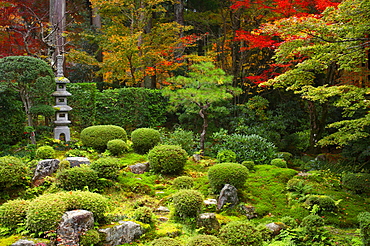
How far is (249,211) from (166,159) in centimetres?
267

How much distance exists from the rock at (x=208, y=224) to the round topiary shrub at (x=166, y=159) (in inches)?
105

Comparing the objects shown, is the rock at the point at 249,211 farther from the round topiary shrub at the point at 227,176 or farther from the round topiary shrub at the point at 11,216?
the round topiary shrub at the point at 11,216

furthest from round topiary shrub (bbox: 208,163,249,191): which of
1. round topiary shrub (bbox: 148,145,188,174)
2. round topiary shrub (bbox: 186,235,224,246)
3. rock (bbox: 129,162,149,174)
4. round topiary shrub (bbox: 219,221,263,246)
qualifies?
round topiary shrub (bbox: 186,235,224,246)

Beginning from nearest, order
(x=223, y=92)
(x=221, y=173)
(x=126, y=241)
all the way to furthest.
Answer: (x=126, y=241) < (x=221, y=173) < (x=223, y=92)

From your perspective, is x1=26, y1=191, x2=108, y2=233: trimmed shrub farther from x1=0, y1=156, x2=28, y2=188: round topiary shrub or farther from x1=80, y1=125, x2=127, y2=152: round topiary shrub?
x1=80, y1=125, x2=127, y2=152: round topiary shrub

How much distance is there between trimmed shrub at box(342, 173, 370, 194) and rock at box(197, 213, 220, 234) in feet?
15.0

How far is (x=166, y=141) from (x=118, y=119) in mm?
2774

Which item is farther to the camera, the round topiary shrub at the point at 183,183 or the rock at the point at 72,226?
the round topiary shrub at the point at 183,183

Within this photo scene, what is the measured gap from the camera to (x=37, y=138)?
9734 millimetres

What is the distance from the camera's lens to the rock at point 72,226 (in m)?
4.53

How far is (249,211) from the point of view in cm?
664

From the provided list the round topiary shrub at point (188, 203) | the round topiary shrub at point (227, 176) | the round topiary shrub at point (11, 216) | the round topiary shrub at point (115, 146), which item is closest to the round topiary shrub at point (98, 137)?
the round topiary shrub at point (115, 146)

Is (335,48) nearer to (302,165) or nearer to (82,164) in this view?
(302,165)

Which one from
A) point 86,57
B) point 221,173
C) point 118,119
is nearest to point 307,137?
point 221,173
